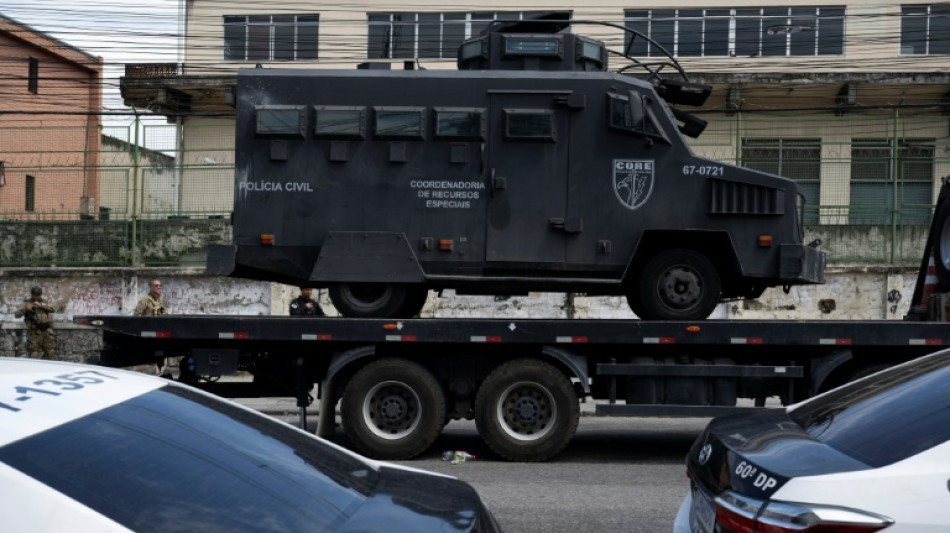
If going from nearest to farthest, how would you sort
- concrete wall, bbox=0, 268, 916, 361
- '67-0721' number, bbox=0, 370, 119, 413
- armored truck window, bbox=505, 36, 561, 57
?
'67-0721' number, bbox=0, 370, 119, 413, armored truck window, bbox=505, 36, 561, 57, concrete wall, bbox=0, 268, 916, 361

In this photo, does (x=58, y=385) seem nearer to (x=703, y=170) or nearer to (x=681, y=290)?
(x=681, y=290)

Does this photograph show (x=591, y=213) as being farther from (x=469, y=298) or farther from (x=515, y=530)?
(x=469, y=298)

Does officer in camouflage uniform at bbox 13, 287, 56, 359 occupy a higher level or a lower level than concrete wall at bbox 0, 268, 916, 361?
lower

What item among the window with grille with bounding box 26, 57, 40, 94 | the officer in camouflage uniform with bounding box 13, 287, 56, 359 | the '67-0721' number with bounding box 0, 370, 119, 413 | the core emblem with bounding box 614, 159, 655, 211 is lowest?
the officer in camouflage uniform with bounding box 13, 287, 56, 359

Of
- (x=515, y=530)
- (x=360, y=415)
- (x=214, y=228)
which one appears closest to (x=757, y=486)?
(x=515, y=530)

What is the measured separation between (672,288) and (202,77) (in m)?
19.6

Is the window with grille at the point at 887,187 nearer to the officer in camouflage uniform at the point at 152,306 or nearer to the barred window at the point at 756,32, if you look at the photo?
the barred window at the point at 756,32

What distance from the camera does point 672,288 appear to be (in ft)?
34.8

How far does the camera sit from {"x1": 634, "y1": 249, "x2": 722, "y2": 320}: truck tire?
1062cm

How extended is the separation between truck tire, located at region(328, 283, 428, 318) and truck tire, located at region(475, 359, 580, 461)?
1.25m

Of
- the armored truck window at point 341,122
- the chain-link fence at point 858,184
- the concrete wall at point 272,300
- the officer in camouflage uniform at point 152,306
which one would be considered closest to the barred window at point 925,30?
the chain-link fence at point 858,184

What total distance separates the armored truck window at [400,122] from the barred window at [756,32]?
1938 cm

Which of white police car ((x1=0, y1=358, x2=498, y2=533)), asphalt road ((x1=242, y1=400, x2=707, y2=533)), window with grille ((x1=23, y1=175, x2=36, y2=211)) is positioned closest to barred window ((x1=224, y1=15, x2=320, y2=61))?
window with grille ((x1=23, y1=175, x2=36, y2=211))

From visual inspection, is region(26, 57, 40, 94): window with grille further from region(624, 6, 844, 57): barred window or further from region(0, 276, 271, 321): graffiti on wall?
region(624, 6, 844, 57): barred window
